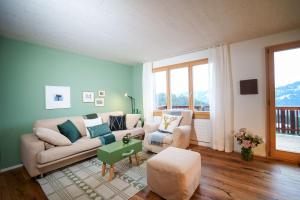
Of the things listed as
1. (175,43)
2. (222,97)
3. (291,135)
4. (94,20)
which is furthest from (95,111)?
(291,135)

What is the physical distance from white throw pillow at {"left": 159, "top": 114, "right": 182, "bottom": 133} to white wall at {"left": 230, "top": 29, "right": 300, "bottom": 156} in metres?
1.30

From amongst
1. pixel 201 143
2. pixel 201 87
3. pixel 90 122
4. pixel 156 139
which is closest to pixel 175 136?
pixel 156 139

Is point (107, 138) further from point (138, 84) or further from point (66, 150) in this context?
point (138, 84)

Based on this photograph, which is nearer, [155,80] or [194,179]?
[194,179]

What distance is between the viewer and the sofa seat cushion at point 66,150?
2.09 m

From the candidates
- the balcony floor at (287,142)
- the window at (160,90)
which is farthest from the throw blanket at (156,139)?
A: the balcony floor at (287,142)

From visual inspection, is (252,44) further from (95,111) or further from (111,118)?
(95,111)

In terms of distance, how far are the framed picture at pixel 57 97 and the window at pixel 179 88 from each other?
2799 mm

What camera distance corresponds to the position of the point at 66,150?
233 cm

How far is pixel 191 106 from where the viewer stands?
12.2 ft

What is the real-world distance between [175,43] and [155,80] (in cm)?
168

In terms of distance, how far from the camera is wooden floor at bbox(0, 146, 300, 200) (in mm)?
1692

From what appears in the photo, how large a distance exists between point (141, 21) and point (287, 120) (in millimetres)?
3483

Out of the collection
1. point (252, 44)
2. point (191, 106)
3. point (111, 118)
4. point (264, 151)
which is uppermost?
point (252, 44)
